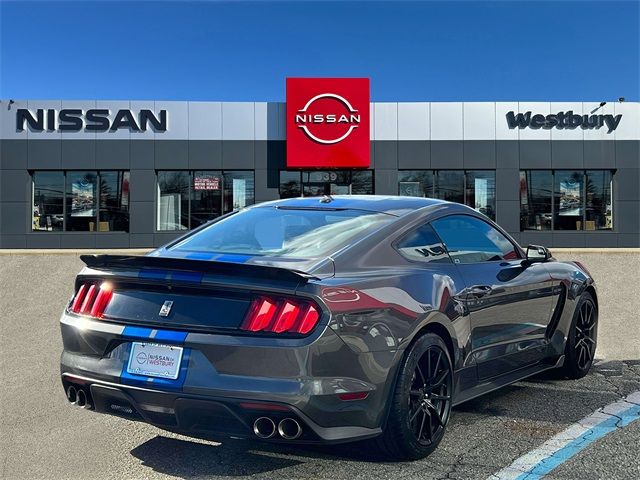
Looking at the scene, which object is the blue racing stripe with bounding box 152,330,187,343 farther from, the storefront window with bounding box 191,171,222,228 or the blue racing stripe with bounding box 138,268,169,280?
the storefront window with bounding box 191,171,222,228

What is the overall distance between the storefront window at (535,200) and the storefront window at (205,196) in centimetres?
1125

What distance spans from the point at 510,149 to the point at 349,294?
20978 millimetres

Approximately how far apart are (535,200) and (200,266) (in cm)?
2169

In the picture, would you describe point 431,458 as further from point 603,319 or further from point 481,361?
point 603,319

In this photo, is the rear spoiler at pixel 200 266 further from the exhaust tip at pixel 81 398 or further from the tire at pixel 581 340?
the tire at pixel 581 340

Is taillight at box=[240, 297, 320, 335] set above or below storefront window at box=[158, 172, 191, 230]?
below

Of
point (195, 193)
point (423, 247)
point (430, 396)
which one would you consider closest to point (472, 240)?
point (423, 247)

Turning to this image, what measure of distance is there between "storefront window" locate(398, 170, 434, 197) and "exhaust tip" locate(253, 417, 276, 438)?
20233 millimetres

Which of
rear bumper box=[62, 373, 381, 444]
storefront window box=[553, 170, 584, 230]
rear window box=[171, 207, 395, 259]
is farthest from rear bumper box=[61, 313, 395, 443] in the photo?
storefront window box=[553, 170, 584, 230]

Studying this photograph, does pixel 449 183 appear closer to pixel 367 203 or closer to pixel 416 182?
pixel 416 182

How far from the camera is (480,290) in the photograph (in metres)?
3.86

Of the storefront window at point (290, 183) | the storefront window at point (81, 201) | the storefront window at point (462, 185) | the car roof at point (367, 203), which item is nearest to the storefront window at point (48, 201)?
the storefront window at point (81, 201)

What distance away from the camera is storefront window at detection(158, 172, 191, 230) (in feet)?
74.6

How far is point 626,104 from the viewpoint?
22.5m
